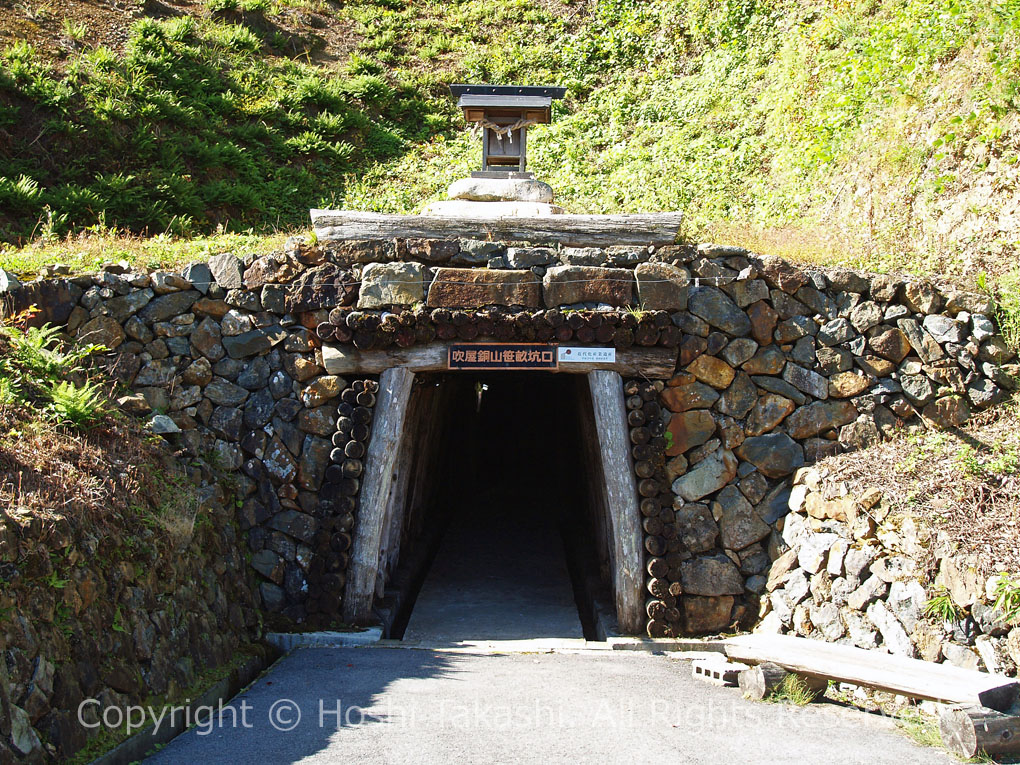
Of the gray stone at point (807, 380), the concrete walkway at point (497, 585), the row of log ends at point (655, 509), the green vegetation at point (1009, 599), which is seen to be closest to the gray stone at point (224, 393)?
the concrete walkway at point (497, 585)

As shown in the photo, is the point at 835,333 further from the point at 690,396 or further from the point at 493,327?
the point at 493,327

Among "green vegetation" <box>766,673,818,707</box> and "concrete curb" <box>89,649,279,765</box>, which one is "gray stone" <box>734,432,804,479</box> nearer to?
"green vegetation" <box>766,673,818,707</box>

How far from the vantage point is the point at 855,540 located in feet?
23.4

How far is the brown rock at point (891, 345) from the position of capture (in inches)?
318

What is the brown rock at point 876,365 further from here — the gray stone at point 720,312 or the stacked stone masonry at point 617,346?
the gray stone at point 720,312

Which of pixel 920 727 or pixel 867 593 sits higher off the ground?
pixel 867 593

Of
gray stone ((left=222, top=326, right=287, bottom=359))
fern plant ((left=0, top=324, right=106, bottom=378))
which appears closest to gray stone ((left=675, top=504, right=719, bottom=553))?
gray stone ((left=222, top=326, right=287, bottom=359))

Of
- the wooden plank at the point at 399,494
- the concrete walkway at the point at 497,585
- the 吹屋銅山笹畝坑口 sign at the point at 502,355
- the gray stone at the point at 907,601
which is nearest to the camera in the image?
the gray stone at the point at 907,601

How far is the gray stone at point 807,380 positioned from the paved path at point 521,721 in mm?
2777

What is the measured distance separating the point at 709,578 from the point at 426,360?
3.24 metres

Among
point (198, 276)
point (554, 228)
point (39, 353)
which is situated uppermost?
point (554, 228)

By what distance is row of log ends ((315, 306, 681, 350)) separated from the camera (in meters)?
7.86

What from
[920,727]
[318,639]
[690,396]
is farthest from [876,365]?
[318,639]

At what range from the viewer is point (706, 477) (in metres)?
8.02
